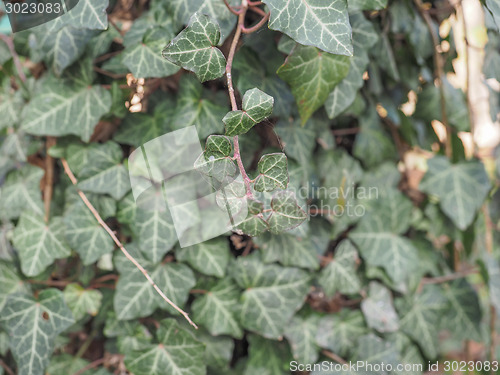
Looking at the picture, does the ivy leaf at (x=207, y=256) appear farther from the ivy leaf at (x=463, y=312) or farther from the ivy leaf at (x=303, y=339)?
the ivy leaf at (x=463, y=312)

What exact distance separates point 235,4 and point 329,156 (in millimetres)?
360

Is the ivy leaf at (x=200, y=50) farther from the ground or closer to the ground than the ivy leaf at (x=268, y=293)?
farther from the ground

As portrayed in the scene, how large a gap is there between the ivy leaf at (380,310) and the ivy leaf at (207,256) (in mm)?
320

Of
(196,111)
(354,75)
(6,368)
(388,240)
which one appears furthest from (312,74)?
(6,368)

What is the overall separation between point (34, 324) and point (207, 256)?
327mm

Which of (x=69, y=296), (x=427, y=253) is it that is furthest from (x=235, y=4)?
(x=427, y=253)

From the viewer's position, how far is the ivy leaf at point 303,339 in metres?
0.88

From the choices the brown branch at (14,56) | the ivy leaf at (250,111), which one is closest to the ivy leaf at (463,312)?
the ivy leaf at (250,111)

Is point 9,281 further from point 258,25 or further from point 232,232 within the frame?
point 258,25

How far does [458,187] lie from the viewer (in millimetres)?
992

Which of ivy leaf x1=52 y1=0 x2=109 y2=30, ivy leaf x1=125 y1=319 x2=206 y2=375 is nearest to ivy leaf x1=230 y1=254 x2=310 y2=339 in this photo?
ivy leaf x1=125 y1=319 x2=206 y2=375

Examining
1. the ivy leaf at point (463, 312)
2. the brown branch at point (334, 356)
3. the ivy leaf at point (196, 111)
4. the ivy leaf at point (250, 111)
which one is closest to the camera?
the ivy leaf at point (250, 111)

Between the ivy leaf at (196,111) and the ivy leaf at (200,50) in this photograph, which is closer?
the ivy leaf at (200,50)

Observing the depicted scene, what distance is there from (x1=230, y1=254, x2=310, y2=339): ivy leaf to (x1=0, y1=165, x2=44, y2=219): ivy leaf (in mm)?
406
